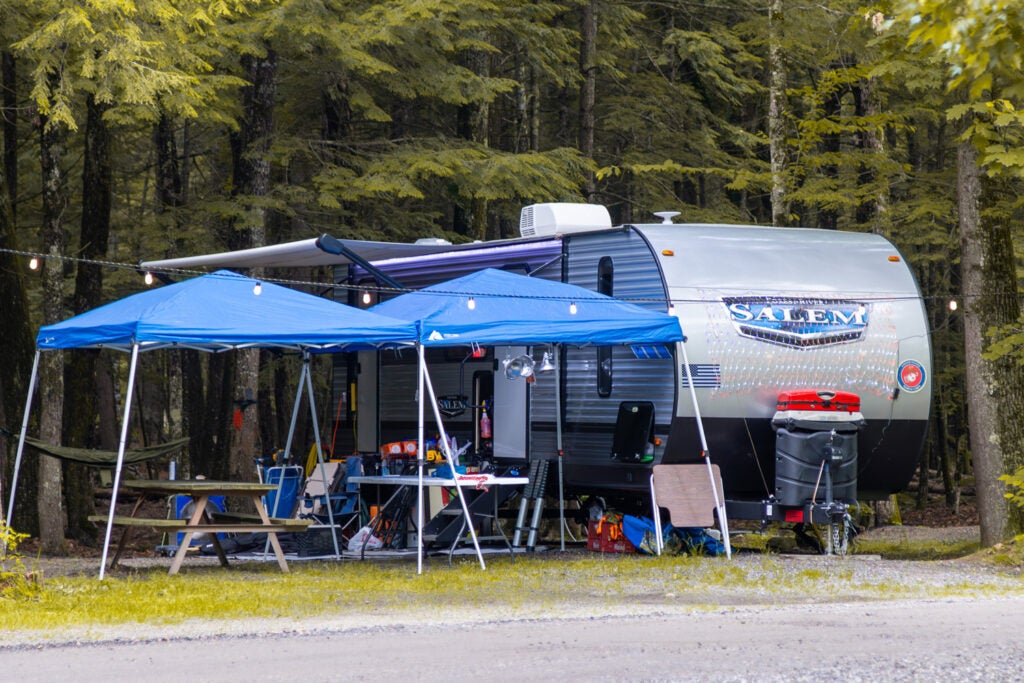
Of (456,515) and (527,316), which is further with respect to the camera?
(456,515)

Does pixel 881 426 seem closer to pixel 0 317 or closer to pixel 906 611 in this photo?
pixel 906 611

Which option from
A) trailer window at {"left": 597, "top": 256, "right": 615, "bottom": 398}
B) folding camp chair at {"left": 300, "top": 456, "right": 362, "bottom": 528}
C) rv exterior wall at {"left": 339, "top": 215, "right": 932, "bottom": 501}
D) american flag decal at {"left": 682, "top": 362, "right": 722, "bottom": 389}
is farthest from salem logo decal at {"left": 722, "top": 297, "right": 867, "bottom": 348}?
folding camp chair at {"left": 300, "top": 456, "right": 362, "bottom": 528}

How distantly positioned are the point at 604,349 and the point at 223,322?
13.8 ft

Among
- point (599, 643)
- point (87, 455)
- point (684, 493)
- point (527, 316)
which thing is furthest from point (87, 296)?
point (599, 643)

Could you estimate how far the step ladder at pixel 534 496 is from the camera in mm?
14672

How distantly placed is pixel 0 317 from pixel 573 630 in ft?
35.8

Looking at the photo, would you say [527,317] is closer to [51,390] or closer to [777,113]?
[51,390]

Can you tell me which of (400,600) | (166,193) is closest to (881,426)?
(400,600)

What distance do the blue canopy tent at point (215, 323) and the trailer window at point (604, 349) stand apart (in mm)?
2411

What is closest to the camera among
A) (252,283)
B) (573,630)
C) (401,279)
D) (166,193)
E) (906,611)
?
(573,630)

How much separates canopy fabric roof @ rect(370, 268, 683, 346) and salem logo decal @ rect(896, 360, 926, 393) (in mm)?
2792

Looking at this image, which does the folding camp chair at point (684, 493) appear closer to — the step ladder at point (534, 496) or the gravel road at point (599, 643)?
the step ladder at point (534, 496)

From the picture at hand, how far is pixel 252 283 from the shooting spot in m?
13.3

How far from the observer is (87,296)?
1872 centimetres
